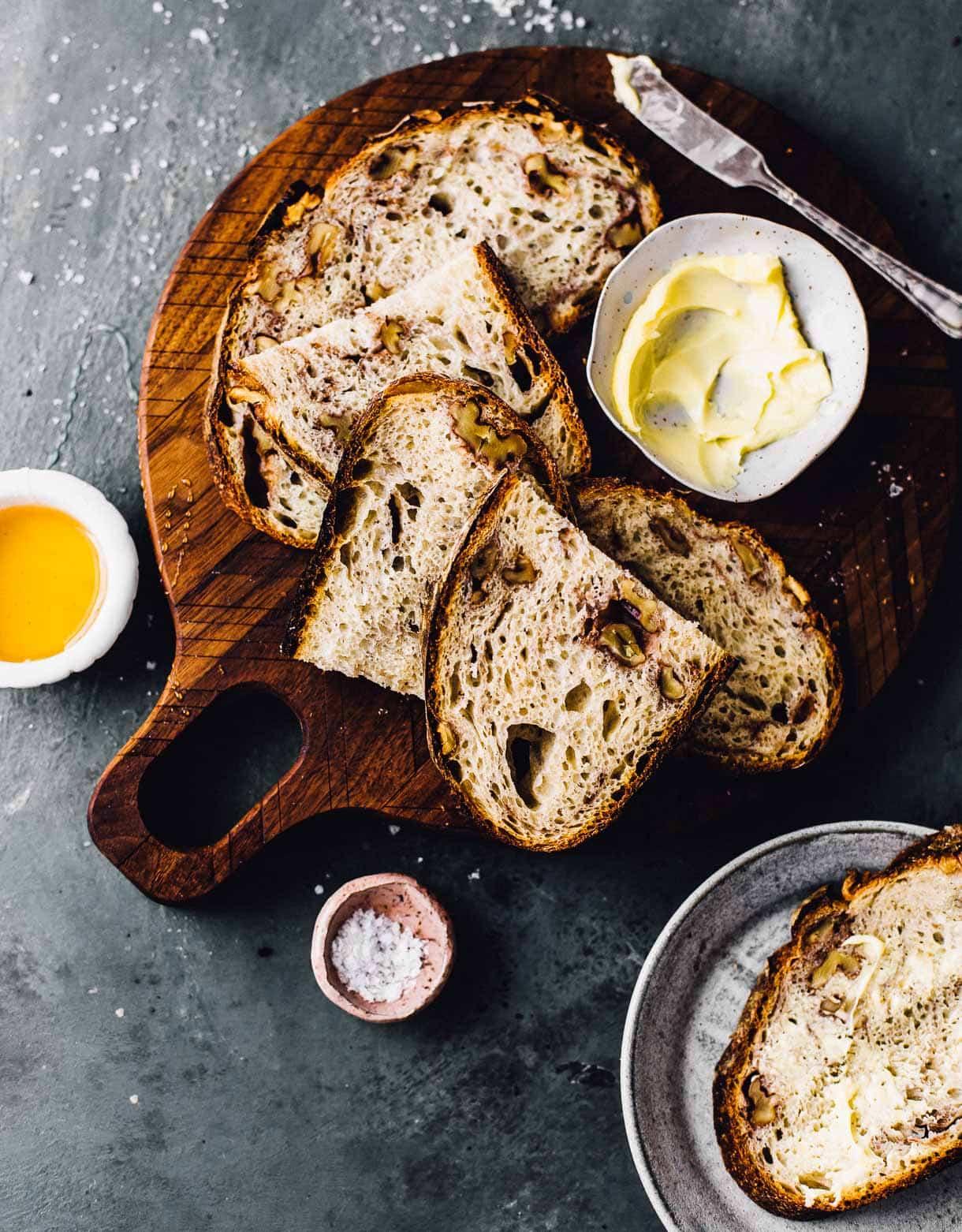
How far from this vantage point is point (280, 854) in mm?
2764

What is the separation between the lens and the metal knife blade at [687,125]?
2.61m

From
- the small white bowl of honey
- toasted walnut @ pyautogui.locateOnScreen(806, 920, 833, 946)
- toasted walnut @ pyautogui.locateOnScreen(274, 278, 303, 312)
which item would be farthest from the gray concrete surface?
toasted walnut @ pyautogui.locateOnScreen(274, 278, 303, 312)

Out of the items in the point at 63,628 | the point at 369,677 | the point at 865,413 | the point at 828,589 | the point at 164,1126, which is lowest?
the point at 164,1126

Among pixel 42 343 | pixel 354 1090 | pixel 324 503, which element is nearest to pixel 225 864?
pixel 354 1090

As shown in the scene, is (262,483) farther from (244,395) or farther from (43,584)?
(43,584)

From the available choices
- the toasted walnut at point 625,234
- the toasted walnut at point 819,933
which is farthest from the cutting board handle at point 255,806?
the toasted walnut at point 625,234

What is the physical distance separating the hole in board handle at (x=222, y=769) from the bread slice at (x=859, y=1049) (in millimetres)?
1290

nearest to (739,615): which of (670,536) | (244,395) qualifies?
(670,536)

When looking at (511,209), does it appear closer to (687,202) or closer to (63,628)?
(687,202)

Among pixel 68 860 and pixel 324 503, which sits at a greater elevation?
pixel 324 503

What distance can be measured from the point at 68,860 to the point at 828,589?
197cm

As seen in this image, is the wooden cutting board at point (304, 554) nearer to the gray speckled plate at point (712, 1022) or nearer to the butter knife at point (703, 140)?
the butter knife at point (703, 140)

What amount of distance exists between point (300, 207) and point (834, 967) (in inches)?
81.3

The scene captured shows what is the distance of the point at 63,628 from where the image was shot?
2670 mm
